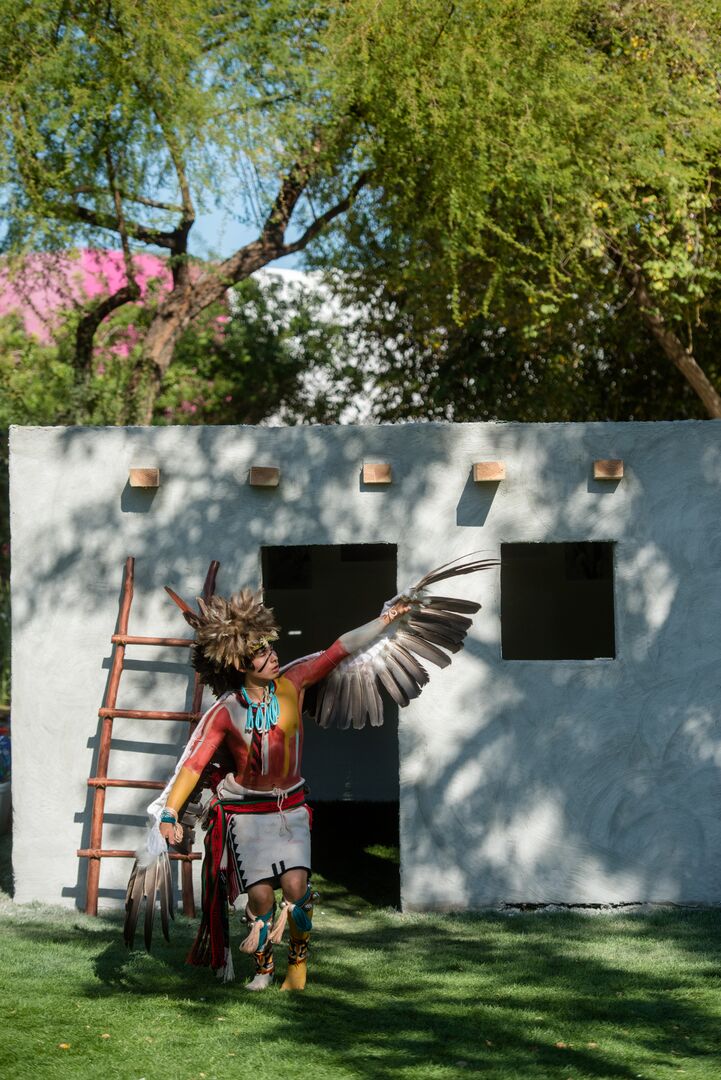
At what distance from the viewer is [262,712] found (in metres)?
5.92

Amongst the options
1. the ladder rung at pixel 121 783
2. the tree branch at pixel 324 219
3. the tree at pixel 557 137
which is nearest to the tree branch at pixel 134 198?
the tree branch at pixel 324 219

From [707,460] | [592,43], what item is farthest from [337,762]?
[592,43]

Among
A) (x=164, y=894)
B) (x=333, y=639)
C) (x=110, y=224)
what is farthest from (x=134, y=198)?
(x=164, y=894)

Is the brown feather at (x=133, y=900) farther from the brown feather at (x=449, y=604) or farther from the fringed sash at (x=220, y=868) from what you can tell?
the brown feather at (x=449, y=604)

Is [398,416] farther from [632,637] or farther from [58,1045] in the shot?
[58,1045]

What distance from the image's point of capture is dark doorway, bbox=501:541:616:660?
1277cm

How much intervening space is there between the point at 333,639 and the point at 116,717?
15.0 feet

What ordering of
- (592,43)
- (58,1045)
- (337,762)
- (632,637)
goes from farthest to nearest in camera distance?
1. (592,43)
2. (337,762)
3. (632,637)
4. (58,1045)

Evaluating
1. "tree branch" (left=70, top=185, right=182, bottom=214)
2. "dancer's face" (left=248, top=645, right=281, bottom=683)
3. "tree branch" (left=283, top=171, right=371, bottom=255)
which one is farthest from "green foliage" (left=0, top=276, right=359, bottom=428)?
"dancer's face" (left=248, top=645, right=281, bottom=683)

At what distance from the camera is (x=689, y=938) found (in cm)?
686

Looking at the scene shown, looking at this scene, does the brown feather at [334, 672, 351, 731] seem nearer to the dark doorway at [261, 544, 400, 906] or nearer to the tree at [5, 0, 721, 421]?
the dark doorway at [261, 544, 400, 906]

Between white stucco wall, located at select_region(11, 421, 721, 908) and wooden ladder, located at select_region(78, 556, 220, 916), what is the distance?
0.37ft

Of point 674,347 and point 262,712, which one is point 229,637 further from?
point 674,347

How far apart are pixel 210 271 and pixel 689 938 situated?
9158mm
